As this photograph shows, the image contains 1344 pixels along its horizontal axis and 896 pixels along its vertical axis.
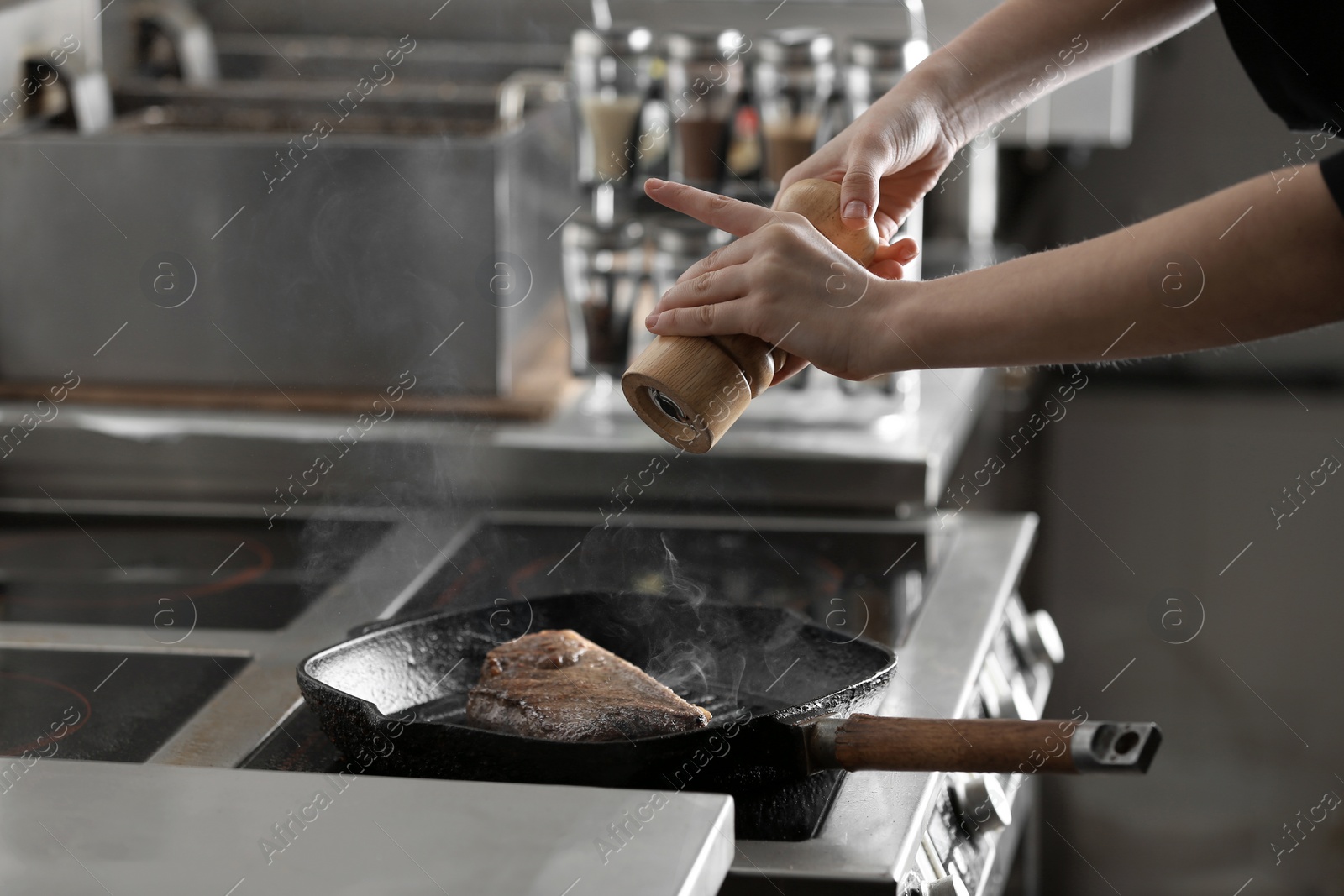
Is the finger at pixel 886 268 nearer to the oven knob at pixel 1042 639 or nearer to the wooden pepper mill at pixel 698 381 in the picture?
the wooden pepper mill at pixel 698 381

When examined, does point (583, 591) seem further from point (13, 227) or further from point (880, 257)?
point (13, 227)

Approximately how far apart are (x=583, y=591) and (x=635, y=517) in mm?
405

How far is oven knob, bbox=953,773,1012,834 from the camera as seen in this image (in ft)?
3.69

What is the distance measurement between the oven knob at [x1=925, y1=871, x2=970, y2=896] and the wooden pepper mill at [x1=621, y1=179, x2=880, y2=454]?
34 centimetres

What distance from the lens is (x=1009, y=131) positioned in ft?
7.80

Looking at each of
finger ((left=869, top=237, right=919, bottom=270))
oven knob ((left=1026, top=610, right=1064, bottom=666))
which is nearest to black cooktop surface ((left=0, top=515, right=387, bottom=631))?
finger ((left=869, top=237, right=919, bottom=270))

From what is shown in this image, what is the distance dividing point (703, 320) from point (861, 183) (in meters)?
0.19

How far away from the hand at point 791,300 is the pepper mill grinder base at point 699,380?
0.01 meters

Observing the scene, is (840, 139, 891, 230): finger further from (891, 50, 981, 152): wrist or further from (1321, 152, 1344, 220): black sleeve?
(1321, 152, 1344, 220): black sleeve

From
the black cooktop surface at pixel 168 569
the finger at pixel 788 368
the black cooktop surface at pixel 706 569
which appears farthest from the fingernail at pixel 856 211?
the black cooktop surface at pixel 168 569

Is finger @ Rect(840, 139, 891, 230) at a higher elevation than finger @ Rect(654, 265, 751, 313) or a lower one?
higher

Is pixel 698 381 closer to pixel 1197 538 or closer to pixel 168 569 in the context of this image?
pixel 168 569

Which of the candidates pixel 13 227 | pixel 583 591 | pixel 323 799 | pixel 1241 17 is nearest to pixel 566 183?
pixel 13 227

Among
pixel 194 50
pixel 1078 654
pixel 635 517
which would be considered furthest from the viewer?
pixel 1078 654
